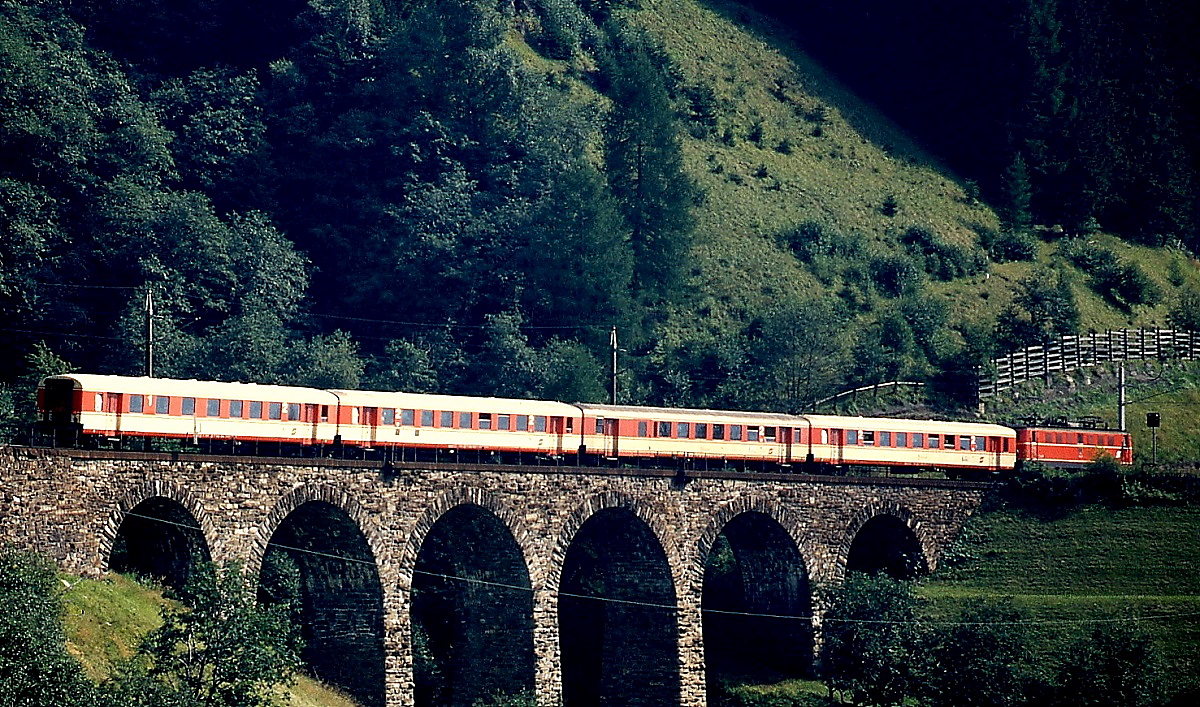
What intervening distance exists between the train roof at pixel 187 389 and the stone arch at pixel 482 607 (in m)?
6.09

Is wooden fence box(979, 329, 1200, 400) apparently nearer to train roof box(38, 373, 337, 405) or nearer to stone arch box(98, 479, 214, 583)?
train roof box(38, 373, 337, 405)

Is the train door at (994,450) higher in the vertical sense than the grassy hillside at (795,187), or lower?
lower

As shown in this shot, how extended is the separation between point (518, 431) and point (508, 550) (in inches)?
215

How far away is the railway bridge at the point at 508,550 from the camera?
6259cm

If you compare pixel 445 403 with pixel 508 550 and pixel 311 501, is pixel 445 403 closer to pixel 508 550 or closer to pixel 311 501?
pixel 508 550

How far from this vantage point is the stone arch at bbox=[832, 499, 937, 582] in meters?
83.4

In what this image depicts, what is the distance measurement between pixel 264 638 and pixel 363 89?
67651 mm

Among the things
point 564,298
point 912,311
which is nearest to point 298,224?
point 564,298

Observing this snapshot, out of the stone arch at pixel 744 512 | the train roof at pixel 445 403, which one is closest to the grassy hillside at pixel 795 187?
the stone arch at pixel 744 512

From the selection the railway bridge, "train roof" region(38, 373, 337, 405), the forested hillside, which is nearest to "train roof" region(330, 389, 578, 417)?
"train roof" region(38, 373, 337, 405)

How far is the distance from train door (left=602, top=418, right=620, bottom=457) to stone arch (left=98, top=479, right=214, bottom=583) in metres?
20.2

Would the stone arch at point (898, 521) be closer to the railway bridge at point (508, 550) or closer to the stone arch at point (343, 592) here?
the railway bridge at point (508, 550)

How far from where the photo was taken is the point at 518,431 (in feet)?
250

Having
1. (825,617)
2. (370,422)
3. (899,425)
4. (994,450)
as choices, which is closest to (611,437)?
(825,617)
